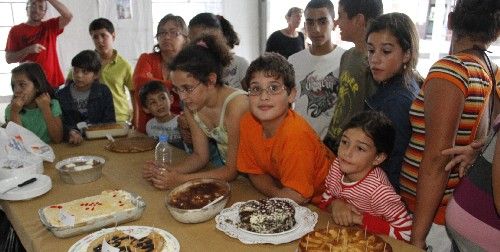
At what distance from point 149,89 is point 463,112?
2103 millimetres

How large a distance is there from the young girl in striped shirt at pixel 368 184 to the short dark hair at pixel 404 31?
286 millimetres

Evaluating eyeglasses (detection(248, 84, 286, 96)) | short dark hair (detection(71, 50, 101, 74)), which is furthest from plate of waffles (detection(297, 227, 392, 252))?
short dark hair (detection(71, 50, 101, 74))

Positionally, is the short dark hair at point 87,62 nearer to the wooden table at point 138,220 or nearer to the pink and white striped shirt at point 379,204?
the wooden table at point 138,220

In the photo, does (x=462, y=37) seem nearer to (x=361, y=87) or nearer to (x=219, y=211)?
(x=361, y=87)

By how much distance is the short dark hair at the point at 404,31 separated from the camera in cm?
167

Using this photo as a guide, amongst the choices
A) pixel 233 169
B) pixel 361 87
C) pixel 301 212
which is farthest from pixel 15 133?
pixel 361 87

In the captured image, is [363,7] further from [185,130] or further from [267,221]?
[267,221]

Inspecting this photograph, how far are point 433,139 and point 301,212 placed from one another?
537 mm

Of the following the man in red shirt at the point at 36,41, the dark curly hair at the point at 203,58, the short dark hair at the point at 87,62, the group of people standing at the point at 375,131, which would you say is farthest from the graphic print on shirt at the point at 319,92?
the man in red shirt at the point at 36,41

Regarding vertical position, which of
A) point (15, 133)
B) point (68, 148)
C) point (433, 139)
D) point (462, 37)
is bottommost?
point (68, 148)

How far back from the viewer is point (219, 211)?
1.56 m

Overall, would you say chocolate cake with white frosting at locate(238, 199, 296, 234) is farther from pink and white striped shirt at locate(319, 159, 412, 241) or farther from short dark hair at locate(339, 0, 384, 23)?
short dark hair at locate(339, 0, 384, 23)

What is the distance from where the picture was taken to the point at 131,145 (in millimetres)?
2471

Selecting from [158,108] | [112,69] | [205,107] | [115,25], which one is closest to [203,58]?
[205,107]
